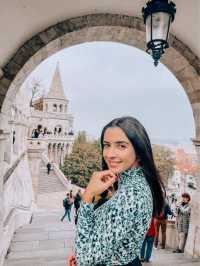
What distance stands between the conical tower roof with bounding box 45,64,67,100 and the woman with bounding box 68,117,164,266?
1821 inches

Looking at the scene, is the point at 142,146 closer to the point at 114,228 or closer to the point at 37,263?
the point at 114,228

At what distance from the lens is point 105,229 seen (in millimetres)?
1122

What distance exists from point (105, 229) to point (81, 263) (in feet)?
0.51

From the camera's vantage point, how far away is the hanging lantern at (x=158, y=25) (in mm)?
2680

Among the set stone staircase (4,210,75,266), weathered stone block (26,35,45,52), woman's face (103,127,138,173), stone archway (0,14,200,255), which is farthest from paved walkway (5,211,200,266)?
woman's face (103,127,138,173)

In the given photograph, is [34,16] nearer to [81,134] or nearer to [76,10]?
[76,10]

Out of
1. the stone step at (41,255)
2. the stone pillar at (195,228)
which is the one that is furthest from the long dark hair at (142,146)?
the stone step at (41,255)

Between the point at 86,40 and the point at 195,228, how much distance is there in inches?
129

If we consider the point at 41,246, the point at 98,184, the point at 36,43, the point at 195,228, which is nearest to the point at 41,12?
the point at 36,43

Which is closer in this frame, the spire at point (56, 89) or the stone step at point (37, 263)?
the stone step at point (37, 263)

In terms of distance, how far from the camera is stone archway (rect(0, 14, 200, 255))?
3.89 metres

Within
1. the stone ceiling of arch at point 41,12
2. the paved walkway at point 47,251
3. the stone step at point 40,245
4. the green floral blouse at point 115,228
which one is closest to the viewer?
the green floral blouse at point 115,228

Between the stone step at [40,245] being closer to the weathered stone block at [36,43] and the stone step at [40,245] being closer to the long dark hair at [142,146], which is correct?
the weathered stone block at [36,43]

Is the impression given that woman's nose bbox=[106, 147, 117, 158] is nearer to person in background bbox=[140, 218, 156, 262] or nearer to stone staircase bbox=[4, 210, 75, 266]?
person in background bbox=[140, 218, 156, 262]
